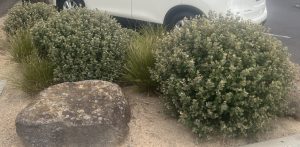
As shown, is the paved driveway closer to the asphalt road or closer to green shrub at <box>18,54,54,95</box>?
the asphalt road

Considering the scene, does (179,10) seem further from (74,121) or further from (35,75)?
(74,121)

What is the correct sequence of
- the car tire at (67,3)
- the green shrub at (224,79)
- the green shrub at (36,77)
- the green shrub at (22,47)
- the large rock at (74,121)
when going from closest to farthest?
the large rock at (74,121), the green shrub at (224,79), the green shrub at (36,77), the green shrub at (22,47), the car tire at (67,3)

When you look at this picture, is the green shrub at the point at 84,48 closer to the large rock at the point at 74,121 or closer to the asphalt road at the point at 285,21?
the large rock at the point at 74,121

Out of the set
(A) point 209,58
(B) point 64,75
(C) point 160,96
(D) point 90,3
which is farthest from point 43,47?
(D) point 90,3

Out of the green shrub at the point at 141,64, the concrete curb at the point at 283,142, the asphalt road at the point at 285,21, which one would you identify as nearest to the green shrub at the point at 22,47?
the green shrub at the point at 141,64

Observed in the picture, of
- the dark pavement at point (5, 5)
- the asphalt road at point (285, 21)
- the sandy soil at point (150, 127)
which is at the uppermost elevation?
the asphalt road at point (285, 21)

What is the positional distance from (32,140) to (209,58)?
1.89 meters

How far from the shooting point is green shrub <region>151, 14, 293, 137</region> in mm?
4270

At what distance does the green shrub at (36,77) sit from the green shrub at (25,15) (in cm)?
181

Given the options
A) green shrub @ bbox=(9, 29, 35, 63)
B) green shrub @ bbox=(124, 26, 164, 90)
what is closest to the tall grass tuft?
green shrub @ bbox=(9, 29, 35, 63)

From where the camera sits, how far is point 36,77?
17.4 ft

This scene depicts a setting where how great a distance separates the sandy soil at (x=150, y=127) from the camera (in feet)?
14.6

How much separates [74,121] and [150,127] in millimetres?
875

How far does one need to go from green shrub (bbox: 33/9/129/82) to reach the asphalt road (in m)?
3.92
